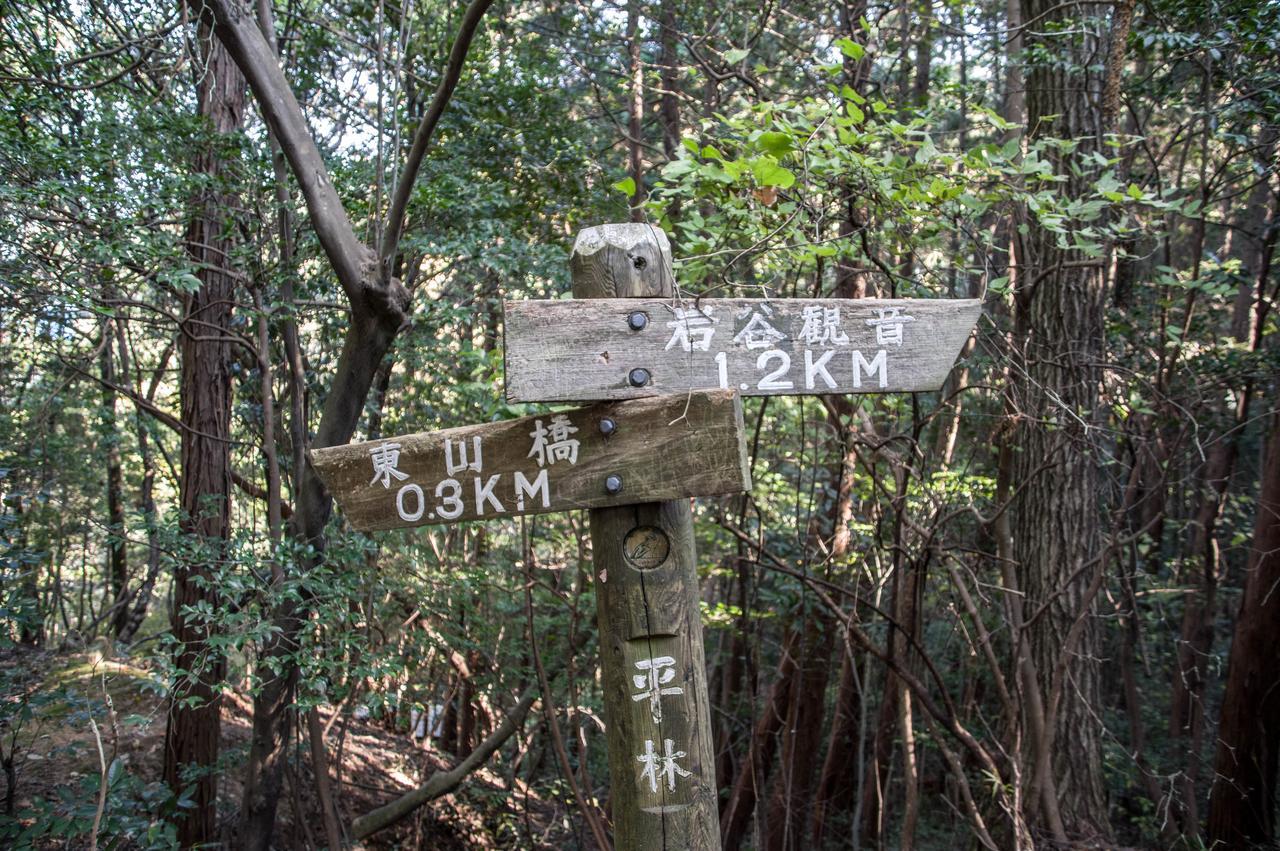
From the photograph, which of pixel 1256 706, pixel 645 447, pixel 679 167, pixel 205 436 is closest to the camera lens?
pixel 645 447

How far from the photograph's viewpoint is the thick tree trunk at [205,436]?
518 centimetres

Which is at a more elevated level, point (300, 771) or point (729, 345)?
point (729, 345)

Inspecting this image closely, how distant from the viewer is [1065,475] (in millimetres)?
4684

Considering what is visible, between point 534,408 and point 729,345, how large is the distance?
2516 mm

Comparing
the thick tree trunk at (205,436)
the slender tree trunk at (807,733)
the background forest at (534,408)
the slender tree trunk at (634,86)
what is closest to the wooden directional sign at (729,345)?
the background forest at (534,408)

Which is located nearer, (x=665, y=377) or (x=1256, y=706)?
(x=665, y=377)

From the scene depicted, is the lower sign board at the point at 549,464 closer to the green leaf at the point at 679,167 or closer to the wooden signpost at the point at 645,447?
the wooden signpost at the point at 645,447

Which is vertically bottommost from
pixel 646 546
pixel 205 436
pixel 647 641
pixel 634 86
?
pixel 647 641

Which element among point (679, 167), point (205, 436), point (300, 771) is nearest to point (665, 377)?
point (679, 167)

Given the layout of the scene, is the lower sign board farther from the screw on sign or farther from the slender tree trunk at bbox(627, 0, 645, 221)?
the slender tree trunk at bbox(627, 0, 645, 221)

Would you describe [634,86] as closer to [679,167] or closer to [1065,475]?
[1065,475]

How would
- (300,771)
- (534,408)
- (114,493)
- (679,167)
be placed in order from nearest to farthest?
(679,167) → (534,408) → (300,771) → (114,493)

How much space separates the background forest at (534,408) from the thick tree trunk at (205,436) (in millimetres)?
35

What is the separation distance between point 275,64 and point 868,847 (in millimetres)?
8160
